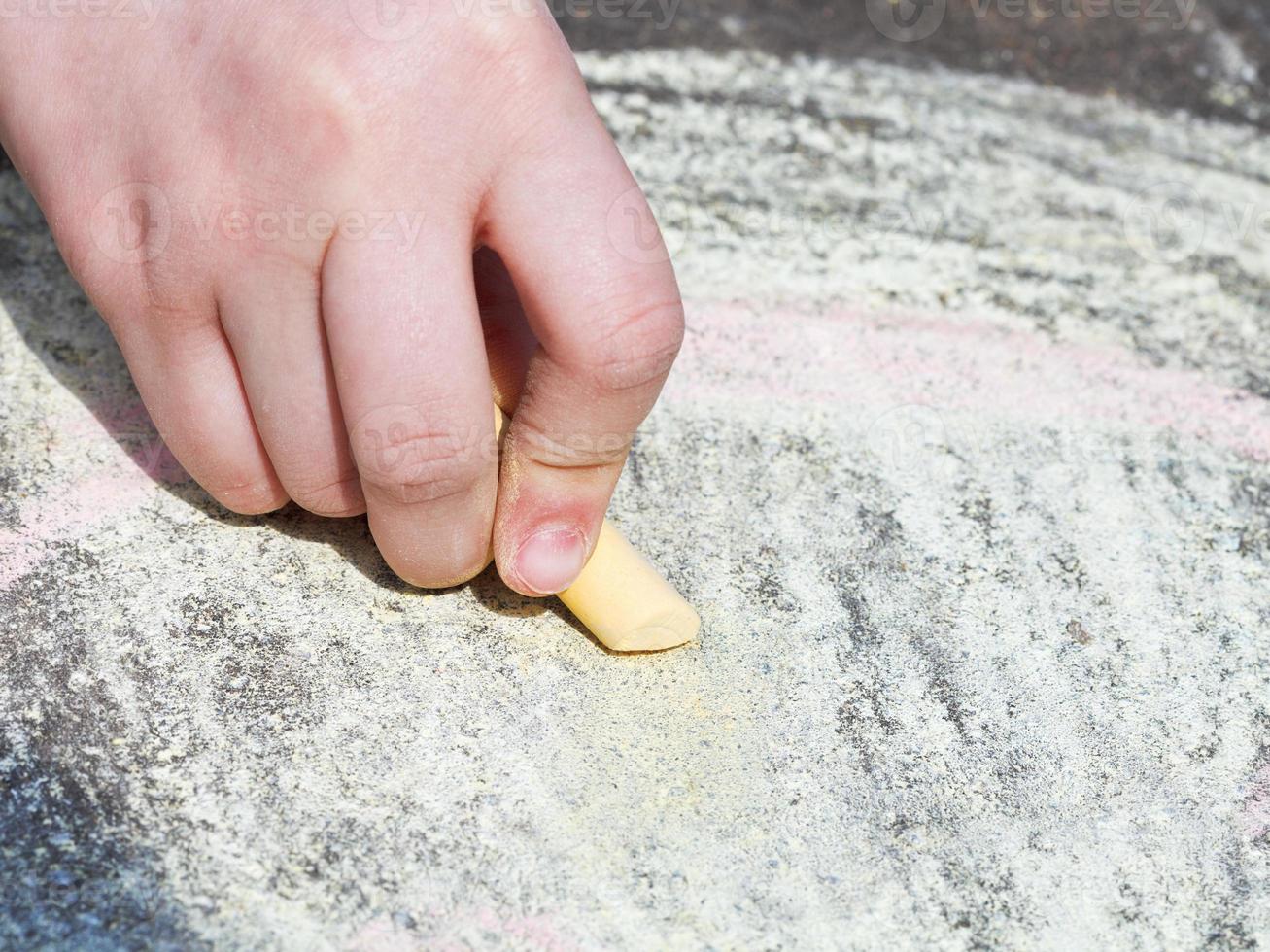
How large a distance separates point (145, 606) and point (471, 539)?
0.33m

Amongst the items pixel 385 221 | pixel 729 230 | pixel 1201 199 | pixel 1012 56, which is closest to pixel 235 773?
pixel 385 221

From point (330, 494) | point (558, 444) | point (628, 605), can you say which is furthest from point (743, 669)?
point (330, 494)

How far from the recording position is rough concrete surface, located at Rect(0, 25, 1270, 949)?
1033 millimetres

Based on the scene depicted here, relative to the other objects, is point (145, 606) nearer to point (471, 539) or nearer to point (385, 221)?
point (471, 539)

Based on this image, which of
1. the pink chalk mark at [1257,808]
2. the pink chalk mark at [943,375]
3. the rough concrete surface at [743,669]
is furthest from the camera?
the pink chalk mark at [943,375]

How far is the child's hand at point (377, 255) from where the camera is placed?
1037 millimetres

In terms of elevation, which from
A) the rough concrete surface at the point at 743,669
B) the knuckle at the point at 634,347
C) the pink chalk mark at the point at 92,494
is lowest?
the pink chalk mark at the point at 92,494

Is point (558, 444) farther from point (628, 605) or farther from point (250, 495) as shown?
point (250, 495)

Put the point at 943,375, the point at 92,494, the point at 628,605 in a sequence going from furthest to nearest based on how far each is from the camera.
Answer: the point at 943,375, the point at 92,494, the point at 628,605

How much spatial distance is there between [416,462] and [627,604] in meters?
0.26

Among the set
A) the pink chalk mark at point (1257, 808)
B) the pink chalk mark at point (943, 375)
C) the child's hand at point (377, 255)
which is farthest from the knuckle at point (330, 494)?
the pink chalk mark at point (1257, 808)

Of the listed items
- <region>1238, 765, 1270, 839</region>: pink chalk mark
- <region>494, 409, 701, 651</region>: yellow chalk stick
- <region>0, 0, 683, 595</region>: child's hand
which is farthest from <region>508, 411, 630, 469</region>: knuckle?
<region>1238, 765, 1270, 839</region>: pink chalk mark

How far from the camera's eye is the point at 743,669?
122 cm

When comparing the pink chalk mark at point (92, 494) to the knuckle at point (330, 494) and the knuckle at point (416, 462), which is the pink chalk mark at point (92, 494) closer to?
the knuckle at point (330, 494)
